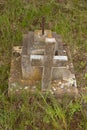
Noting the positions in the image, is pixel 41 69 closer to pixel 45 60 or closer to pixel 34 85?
pixel 34 85

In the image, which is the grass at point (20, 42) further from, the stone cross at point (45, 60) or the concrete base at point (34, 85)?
the stone cross at point (45, 60)

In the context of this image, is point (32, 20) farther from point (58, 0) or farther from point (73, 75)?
point (73, 75)

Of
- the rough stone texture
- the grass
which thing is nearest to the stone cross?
the rough stone texture

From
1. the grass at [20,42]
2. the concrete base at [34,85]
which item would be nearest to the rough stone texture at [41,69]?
the concrete base at [34,85]

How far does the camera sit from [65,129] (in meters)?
3.32

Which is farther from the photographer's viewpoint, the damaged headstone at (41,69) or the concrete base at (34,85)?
the concrete base at (34,85)

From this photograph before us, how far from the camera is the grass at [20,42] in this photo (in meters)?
3.37

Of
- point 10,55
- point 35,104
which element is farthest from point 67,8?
point 35,104

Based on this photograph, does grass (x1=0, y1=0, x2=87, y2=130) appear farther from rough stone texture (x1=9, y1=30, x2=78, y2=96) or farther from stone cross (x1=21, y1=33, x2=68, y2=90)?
stone cross (x1=21, y1=33, x2=68, y2=90)

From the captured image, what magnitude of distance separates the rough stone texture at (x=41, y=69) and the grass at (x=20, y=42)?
0.14 metres

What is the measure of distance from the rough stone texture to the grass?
142 mm

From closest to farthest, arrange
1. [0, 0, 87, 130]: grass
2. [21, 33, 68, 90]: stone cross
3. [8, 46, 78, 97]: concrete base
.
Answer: [21, 33, 68, 90]: stone cross → [0, 0, 87, 130]: grass → [8, 46, 78, 97]: concrete base

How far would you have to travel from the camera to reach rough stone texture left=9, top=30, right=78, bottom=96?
11.2 ft

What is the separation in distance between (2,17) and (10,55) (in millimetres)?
900
